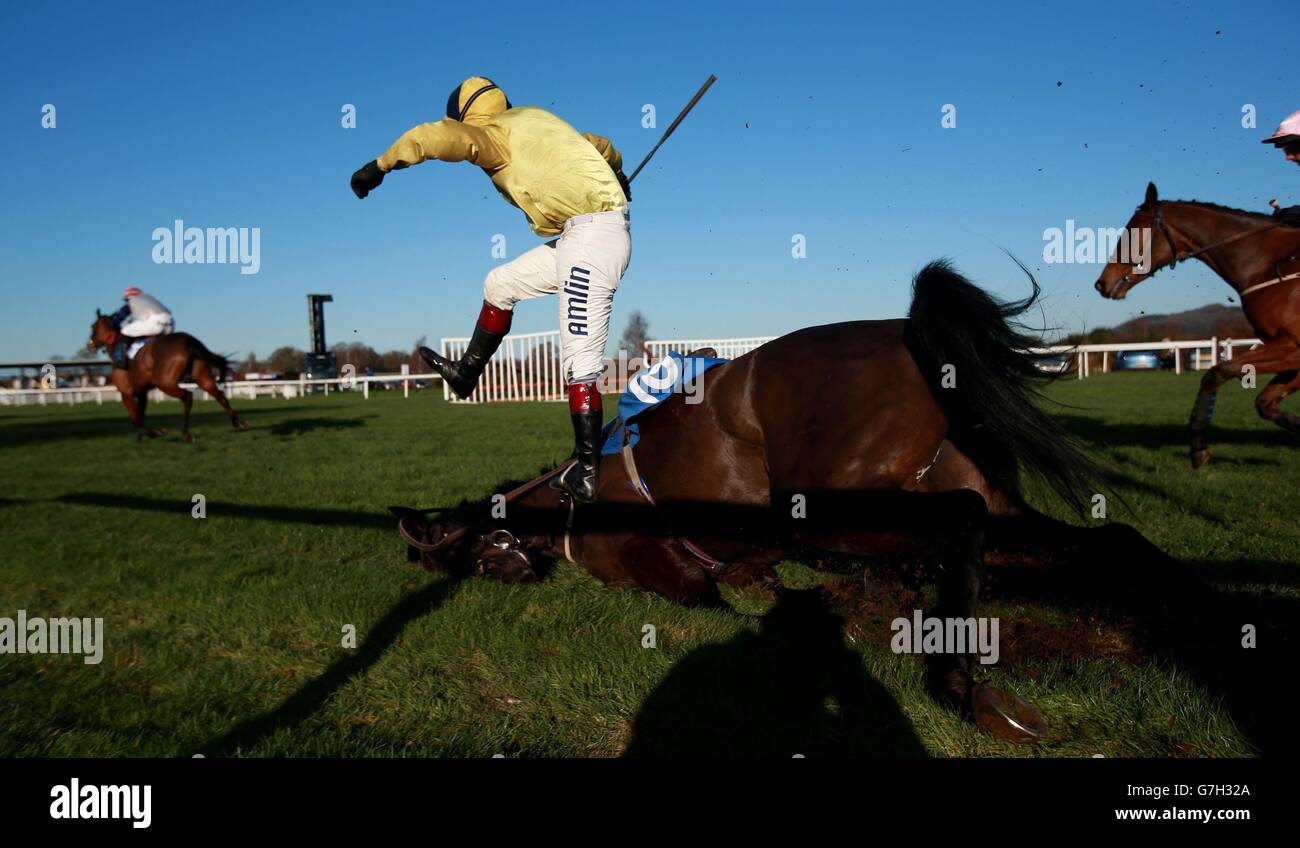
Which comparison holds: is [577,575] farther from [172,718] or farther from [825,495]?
[172,718]

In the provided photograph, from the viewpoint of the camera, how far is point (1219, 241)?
7492 mm

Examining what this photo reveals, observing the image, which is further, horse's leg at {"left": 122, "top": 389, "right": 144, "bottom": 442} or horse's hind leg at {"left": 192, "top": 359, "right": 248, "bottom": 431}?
horse's hind leg at {"left": 192, "top": 359, "right": 248, "bottom": 431}

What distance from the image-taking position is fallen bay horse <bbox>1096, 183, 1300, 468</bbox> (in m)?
6.94

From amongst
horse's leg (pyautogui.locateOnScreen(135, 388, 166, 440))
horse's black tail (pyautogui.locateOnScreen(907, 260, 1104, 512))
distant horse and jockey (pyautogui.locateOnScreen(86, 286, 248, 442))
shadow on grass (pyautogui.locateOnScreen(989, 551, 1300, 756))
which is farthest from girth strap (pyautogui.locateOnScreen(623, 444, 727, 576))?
horse's leg (pyautogui.locateOnScreen(135, 388, 166, 440))

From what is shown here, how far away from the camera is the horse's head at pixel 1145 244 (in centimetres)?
782

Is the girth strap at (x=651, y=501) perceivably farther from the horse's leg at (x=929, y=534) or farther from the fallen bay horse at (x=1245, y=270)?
the fallen bay horse at (x=1245, y=270)

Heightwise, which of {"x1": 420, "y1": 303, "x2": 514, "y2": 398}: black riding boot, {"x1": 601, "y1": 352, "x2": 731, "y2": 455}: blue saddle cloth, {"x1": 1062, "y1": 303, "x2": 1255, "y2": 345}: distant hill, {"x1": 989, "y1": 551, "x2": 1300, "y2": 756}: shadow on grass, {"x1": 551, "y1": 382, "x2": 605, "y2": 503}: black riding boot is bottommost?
{"x1": 989, "y1": 551, "x2": 1300, "y2": 756}: shadow on grass

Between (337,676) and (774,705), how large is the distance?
1.57m

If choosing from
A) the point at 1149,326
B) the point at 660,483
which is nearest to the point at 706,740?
the point at 660,483

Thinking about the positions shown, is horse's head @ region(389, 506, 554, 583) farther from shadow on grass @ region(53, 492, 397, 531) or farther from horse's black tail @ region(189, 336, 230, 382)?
horse's black tail @ region(189, 336, 230, 382)

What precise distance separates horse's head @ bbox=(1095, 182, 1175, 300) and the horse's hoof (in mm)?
6992

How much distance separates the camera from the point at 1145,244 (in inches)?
312
